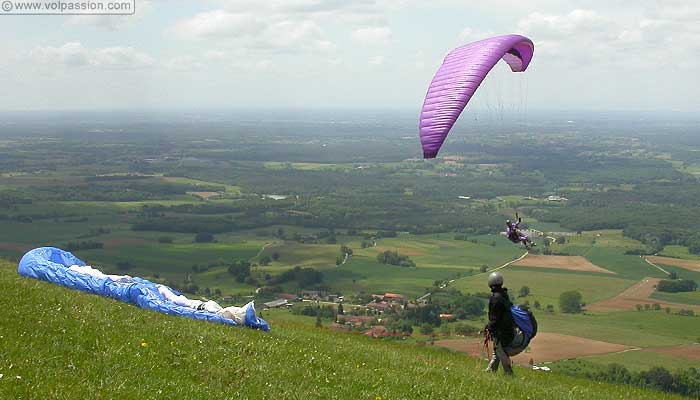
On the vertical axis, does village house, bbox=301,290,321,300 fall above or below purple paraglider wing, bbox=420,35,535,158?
below

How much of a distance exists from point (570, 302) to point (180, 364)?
5249 centimetres

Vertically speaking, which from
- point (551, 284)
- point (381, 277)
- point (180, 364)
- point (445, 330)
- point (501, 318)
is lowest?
point (381, 277)

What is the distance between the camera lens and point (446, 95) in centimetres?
1562

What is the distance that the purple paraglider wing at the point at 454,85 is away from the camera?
15.0m

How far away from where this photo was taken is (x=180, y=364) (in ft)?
34.2

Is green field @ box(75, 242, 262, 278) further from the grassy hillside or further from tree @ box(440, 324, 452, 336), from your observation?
the grassy hillside

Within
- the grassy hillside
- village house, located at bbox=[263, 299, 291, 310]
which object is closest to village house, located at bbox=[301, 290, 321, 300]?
village house, located at bbox=[263, 299, 291, 310]

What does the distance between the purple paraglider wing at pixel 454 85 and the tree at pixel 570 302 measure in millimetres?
43892

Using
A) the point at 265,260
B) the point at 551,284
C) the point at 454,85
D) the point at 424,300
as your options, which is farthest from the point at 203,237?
the point at 454,85

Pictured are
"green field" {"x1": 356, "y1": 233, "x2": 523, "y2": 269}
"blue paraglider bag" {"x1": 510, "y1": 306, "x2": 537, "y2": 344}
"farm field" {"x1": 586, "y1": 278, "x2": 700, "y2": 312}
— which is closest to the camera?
"blue paraglider bag" {"x1": 510, "y1": 306, "x2": 537, "y2": 344}

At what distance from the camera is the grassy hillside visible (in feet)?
29.4

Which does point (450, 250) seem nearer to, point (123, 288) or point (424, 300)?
point (424, 300)

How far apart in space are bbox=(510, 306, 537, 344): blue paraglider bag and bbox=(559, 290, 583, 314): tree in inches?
1772

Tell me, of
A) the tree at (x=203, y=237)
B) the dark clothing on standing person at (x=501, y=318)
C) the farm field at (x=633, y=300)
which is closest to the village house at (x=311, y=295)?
the farm field at (x=633, y=300)
